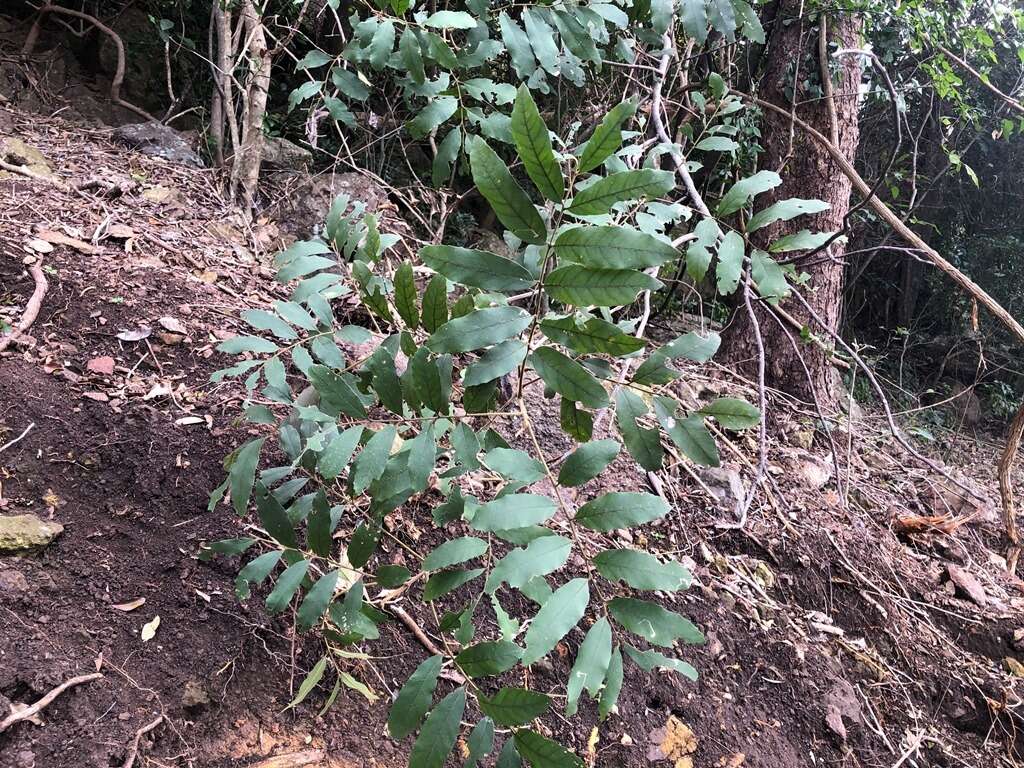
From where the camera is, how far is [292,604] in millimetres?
1232

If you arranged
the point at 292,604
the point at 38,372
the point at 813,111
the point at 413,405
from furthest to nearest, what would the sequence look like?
the point at 813,111 → the point at 38,372 → the point at 292,604 → the point at 413,405

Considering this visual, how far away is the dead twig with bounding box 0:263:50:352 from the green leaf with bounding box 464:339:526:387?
1392mm

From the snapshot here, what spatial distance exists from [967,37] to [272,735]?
4.25m

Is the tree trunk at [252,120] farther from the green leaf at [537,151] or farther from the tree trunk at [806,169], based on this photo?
the green leaf at [537,151]

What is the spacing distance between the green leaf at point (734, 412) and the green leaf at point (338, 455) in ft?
1.40

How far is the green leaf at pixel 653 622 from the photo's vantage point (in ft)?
2.05

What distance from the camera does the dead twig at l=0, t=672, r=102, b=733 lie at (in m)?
0.89

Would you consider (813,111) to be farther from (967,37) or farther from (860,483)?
(860,483)

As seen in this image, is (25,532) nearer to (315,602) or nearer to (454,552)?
(315,602)

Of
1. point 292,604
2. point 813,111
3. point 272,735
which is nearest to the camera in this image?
point 272,735

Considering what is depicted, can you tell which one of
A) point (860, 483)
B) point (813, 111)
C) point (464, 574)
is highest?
point (813, 111)

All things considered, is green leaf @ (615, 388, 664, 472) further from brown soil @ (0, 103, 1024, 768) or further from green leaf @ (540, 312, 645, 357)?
brown soil @ (0, 103, 1024, 768)

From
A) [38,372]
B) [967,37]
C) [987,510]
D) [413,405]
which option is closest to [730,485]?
[987,510]

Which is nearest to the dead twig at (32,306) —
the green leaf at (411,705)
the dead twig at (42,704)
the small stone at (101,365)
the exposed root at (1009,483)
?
the small stone at (101,365)
